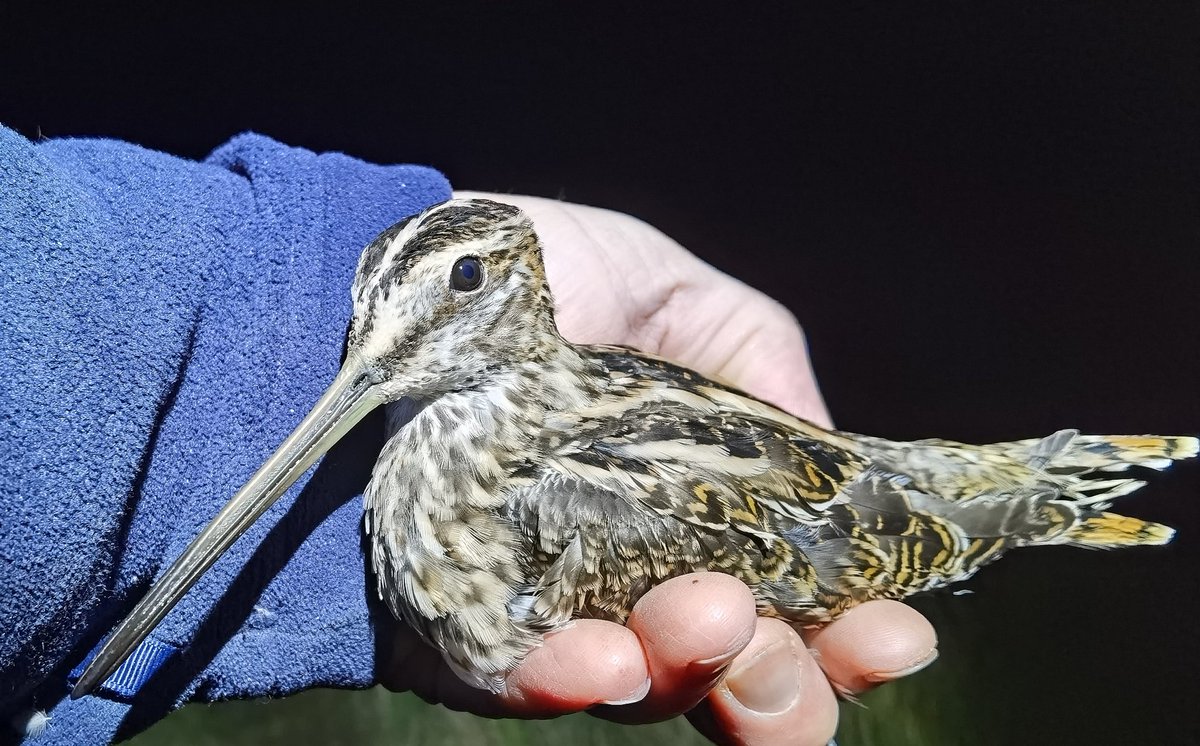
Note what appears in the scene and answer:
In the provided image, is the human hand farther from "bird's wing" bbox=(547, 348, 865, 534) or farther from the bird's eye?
the bird's eye

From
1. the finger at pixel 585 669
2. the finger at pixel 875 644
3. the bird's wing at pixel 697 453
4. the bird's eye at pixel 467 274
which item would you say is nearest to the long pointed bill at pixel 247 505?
the bird's eye at pixel 467 274

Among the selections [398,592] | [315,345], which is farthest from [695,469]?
[315,345]

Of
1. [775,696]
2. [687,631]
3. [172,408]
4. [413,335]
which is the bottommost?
[775,696]

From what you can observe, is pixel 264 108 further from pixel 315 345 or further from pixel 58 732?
pixel 58 732

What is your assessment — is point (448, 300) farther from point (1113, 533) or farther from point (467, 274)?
point (1113, 533)

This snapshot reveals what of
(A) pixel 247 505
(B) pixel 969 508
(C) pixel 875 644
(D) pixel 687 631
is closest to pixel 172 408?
(A) pixel 247 505

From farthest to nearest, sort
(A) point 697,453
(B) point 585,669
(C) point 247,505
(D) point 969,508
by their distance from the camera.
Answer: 1. (D) point 969,508
2. (A) point 697,453
3. (B) point 585,669
4. (C) point 247,505
